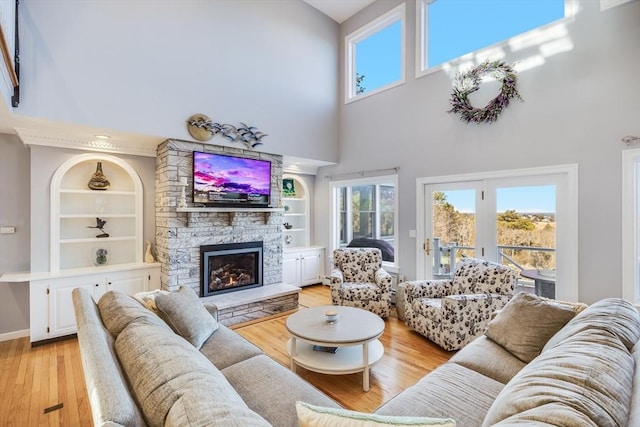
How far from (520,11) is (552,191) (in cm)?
226

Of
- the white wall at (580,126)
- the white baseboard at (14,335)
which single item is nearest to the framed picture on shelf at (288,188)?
the white wall at (580,126)

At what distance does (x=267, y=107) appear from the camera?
4.67 meters

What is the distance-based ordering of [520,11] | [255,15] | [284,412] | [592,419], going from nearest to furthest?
[592,419] < [284,412] < [520,11] < [255,15]

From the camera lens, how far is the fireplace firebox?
418 centimetres

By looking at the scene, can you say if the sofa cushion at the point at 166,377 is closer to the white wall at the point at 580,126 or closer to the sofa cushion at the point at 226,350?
the sofa cushion at the point at 226,350

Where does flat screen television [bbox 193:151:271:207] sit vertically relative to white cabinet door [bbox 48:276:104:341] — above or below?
above

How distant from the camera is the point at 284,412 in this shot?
148 centimetres

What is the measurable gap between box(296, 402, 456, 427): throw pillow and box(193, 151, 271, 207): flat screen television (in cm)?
363

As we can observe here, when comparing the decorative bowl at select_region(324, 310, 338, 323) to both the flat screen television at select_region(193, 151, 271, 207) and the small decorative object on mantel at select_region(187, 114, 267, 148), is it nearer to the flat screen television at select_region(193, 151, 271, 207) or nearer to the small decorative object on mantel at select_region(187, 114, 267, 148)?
the flat screen television at select_region(193, 151, 271, 207)

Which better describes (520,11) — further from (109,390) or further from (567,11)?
(109,390)

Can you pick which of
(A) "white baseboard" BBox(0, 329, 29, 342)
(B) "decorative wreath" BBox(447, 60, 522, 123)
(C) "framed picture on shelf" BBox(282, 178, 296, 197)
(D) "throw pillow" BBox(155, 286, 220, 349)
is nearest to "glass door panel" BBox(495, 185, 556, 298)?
(B) "decorative wreath" BBox(447, 60, 522, 123)

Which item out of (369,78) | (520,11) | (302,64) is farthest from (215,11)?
(520,11)

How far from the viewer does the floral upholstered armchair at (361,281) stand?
4.01 m

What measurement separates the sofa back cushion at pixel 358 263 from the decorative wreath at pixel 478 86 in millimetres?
2316
